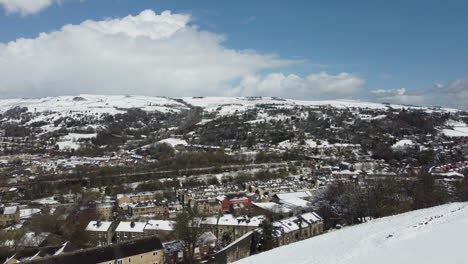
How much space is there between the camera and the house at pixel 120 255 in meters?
18.0

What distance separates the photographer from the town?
24719 millimetres

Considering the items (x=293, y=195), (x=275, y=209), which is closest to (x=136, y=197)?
(x=275, y=209)

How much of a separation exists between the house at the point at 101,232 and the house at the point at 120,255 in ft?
28.0

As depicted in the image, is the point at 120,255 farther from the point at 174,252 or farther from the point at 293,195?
the point at 293,195

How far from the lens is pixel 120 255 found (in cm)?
1989

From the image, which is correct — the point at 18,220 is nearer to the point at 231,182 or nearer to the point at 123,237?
the point at 123,237

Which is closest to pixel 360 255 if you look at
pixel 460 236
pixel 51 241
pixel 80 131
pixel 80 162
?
pixel 460 236

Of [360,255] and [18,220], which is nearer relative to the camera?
[360,255]

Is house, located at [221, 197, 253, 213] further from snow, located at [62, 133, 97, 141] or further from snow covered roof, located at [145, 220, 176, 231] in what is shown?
snow, located at [62, 133, 97, 141]

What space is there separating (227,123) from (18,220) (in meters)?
87.2

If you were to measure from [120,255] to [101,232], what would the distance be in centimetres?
1002

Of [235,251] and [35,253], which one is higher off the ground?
[235,251]

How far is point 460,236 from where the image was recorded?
27.3ft

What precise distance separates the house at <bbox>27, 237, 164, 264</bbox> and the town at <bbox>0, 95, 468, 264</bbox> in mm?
69
